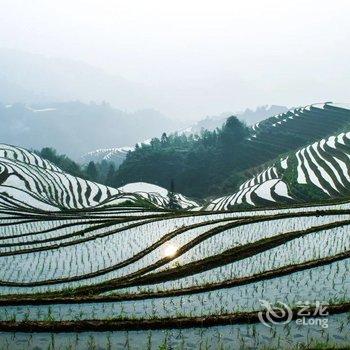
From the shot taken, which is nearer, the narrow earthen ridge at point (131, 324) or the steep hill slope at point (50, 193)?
the narrow earthen ridge at point (131, 324)

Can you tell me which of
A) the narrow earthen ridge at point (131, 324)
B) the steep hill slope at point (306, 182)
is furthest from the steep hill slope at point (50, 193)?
the narrow earthen ridge at point (131, 324)

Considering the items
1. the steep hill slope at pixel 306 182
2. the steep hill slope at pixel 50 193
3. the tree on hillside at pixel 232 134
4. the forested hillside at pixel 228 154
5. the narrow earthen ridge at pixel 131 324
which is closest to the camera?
the narrow earthen ridge at pixel 131 324

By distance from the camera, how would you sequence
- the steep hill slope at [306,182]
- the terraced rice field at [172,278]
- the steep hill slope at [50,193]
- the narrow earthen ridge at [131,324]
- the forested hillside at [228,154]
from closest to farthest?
1. the terraced rice field at [172,278]
2. the narrow earthen ridge at [131,324]
3. the steep hill slope at [50,193]
4. the steep hill slope at [306,182]
5. the forested hillside at [228,154]

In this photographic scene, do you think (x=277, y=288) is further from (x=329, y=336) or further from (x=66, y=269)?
(x=66, y=269)

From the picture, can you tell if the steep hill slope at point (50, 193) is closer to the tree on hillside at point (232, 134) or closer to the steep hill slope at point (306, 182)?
the steep hill slope at point (306, 182)

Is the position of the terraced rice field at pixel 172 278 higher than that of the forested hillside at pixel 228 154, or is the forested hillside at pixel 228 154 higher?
the forested hillside at pixel 228 154

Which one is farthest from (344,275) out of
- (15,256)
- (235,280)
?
(15,256)

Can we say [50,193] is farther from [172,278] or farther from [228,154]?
[228,154]

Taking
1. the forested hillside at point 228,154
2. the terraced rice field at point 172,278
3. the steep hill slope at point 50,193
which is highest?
the forested hillside at point 228,154
